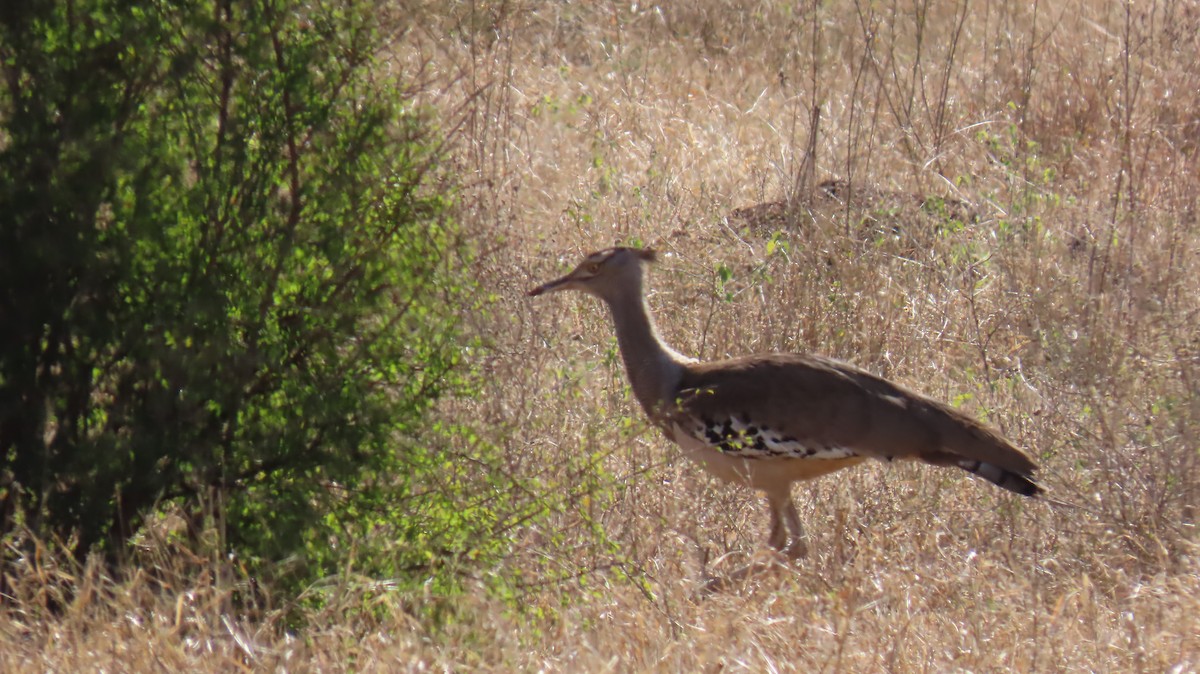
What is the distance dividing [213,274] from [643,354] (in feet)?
6.54

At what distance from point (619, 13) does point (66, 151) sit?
804cm

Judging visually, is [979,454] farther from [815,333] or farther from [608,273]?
[815,333]

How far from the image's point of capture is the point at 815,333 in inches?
258

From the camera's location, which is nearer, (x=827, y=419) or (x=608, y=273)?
(x=827, y=419)

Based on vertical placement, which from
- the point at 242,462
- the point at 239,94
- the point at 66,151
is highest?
the point at 239,94

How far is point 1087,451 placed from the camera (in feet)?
17.2

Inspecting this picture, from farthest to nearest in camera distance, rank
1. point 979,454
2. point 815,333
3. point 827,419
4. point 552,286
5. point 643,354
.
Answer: point 815,333 → point 552,286 → point 643,354 → point 827,419 → point 979,454

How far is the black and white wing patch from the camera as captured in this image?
5.10m

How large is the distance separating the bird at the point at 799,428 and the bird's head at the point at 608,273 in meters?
0.41

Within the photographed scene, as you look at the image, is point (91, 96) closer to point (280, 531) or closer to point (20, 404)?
point (20, 404)

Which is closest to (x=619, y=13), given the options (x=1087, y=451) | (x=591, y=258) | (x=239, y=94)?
(x=591, y=258)

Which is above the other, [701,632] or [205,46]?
[205,46]

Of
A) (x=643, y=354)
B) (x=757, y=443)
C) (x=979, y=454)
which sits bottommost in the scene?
(x=757, y=443)

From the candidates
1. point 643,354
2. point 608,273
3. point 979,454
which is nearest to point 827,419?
point 979,454
